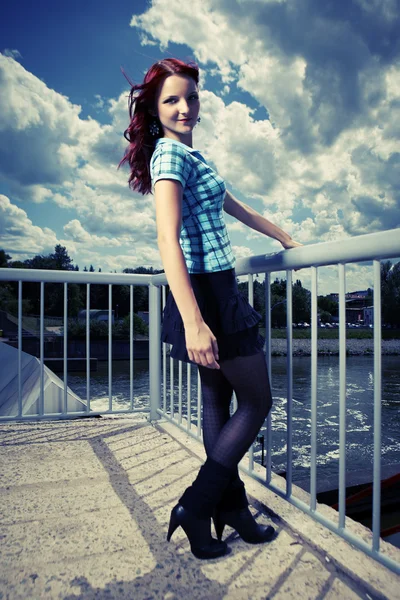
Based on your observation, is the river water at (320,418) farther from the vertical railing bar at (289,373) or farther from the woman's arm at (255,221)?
the woman's arm at (255,221)

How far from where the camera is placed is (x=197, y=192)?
3.57 feet

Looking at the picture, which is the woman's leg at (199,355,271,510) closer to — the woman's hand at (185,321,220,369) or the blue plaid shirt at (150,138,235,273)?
the woman's hand at (185,321,220,369)

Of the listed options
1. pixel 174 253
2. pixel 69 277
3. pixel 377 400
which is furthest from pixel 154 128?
pixel 69 277

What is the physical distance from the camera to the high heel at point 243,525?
1217 mm

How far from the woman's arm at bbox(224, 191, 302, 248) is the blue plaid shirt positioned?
29cm

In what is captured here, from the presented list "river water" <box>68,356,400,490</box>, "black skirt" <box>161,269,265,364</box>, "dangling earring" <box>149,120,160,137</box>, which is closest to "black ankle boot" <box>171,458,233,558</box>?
"black skirt" <box>161,269,265,364</box>

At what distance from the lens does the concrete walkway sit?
41.6 inches

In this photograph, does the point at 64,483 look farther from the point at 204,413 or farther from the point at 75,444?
the point at 204,413

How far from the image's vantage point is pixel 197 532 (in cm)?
114

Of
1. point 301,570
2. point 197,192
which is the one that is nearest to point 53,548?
point 301,570

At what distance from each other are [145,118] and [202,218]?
0.37m

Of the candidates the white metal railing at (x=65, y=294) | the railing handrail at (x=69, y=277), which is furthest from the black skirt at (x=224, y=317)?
the railing handrail at (x=69, y=277)

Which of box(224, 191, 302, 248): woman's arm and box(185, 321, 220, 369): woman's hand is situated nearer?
box(185, 321, 220, 369): woman's hand

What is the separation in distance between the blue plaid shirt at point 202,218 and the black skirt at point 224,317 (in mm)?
31
